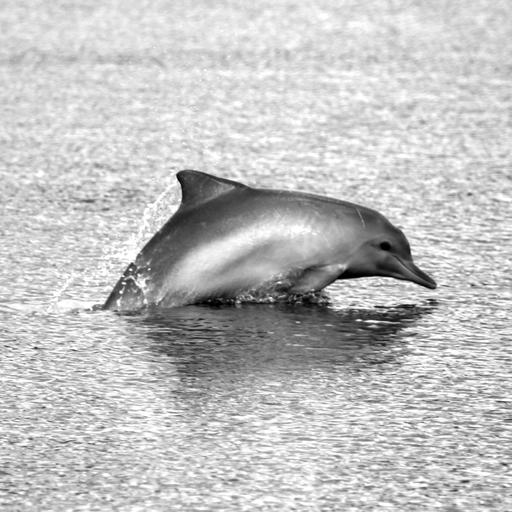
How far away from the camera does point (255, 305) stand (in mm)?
7699

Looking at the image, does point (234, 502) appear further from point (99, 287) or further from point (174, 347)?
point (99, 287)

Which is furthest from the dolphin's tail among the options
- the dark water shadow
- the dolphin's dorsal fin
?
the dolphin's dorsal fin

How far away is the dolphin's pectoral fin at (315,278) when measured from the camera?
7688 mm

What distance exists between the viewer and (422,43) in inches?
650

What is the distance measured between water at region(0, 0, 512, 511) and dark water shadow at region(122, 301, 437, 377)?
2 cm

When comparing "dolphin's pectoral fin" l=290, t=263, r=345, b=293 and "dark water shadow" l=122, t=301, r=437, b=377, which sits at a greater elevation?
"dolphin's pectoral fin" l=290, t=263, r=345, b=293

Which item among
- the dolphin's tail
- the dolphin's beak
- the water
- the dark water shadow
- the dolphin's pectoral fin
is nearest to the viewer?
the water

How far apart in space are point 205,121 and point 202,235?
18.0ft

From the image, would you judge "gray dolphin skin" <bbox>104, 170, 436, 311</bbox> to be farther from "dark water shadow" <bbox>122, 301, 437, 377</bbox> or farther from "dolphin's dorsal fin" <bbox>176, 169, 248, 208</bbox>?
"dark water shadow" <bbox>122, 301, 437, 377</bbox>

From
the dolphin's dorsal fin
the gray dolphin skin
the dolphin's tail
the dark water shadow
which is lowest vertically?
the dark water shadow

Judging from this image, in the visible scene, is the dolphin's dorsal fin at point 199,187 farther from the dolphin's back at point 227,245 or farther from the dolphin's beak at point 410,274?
the dolphin's beak at point 410,274

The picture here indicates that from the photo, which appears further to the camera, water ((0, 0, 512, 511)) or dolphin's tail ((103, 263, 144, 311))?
dolphin's tail ((103, 263, 144, 311))

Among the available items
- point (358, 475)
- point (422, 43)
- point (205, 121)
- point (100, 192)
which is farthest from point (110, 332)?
point (422, 43)

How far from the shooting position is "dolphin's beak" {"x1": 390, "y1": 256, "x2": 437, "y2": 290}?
8.00m
